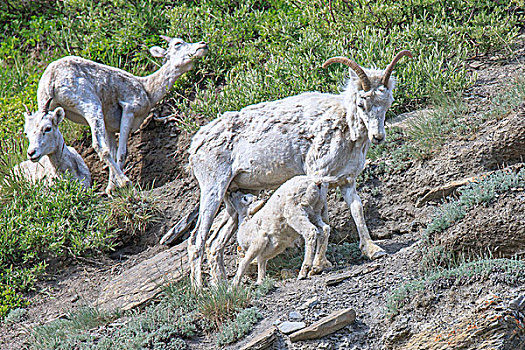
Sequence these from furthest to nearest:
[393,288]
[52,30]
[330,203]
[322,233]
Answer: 1. [52,30]
2. [330,203]
3. [322,233]
4. [393,288]

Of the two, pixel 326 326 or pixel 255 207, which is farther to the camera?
pixel 255 207

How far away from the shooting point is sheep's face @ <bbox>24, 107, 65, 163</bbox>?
35.0ft

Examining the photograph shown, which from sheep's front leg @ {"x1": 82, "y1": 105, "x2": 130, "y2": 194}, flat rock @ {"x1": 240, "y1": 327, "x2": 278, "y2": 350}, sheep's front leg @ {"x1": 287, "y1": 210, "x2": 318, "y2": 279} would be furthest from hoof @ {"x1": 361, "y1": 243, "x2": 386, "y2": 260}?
sheep's front leg @ {"x1": 82, "y1": 105, "x2": 130, "y2": 194}

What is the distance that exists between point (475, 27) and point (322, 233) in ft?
21.1

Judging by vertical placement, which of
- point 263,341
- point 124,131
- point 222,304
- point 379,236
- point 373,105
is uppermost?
point 373,105

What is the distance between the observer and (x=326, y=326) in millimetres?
6668

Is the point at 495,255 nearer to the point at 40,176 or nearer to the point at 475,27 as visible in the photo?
the point at 475,27

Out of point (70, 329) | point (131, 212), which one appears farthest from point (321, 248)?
point (131, 212)

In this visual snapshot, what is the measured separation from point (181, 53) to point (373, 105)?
18.2 ft

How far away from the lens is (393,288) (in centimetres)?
712

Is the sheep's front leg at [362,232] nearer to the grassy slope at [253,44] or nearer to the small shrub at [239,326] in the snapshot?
the small shrub at [239,326]

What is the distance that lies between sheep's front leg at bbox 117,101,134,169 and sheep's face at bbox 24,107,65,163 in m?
1.01

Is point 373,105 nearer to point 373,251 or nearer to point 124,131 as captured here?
point 373,251

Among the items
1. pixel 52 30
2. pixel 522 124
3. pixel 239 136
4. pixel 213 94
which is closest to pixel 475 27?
pixel 522 124
